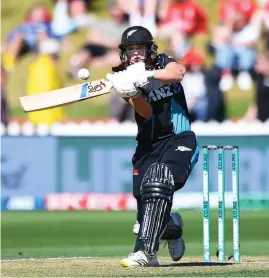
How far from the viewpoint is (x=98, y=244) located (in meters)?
9.38

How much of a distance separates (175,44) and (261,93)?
1.75 m

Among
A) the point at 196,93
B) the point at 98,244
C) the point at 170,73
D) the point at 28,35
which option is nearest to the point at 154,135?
the point at 170,73

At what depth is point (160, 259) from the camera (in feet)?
24.5

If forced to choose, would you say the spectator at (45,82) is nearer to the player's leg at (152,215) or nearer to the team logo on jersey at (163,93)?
the team logo on jersey at (163,93)

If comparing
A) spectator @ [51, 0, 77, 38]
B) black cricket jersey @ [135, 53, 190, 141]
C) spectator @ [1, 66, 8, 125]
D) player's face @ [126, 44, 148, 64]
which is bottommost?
black cricket jersey @ [135, 53, 190, 141]

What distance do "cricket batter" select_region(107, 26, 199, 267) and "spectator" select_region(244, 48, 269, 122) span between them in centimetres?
817

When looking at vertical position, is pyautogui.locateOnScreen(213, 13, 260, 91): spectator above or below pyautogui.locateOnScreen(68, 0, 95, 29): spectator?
below

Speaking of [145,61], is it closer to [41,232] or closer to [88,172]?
[41,232]

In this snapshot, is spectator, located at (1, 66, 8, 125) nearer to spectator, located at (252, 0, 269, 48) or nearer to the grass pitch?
spectator, located at (252, 0, 269, 48)

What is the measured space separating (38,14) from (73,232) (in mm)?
6583

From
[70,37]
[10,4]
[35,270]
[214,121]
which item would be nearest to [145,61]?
[35,270]

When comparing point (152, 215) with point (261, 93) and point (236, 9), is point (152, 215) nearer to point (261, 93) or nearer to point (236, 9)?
point (261, 93)

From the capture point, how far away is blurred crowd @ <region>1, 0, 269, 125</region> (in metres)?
14.7

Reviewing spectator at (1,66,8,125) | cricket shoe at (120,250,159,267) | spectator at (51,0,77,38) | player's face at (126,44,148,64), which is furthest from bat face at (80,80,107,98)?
spectator at (51,0,77,38)
